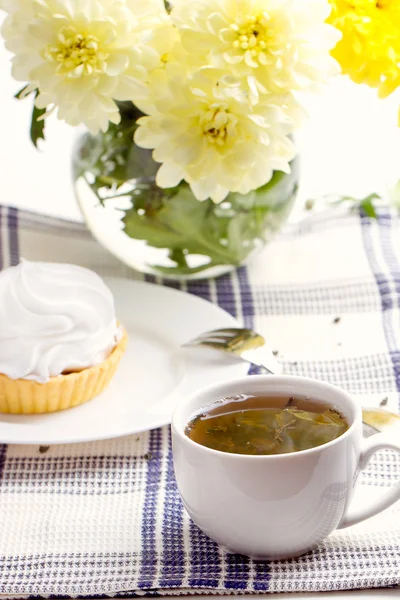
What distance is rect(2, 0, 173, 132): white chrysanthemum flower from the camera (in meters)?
1.24

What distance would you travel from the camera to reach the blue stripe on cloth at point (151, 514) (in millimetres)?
1004

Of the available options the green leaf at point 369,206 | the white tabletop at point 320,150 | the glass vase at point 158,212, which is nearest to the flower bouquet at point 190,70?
the glass vase at point 158,212

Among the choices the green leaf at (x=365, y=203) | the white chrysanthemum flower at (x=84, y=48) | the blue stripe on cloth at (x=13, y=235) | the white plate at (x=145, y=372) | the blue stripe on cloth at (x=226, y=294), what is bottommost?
the blue stripe on cloth at (x=13, y=235)

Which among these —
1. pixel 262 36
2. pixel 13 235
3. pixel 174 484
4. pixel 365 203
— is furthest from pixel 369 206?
pixel 174 484

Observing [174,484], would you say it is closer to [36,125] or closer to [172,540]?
[172,540]

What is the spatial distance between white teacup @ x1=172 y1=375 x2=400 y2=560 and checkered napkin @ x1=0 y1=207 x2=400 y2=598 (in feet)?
0.14

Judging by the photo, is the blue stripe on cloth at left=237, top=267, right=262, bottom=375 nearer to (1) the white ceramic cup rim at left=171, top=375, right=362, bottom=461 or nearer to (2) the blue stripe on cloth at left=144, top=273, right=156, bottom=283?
(2) the blue stripe on cloth at left=144, top=273, right=156, bottom=283

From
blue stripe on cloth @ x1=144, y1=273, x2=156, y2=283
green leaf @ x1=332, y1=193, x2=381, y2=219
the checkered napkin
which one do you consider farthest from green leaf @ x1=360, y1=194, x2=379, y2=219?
blue stripe on cloth @ x1=144, y1=273, x2=156, y2=283

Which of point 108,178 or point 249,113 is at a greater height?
point 249,113

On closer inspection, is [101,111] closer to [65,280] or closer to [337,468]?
[65,280]

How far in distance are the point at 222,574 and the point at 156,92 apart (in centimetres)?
68

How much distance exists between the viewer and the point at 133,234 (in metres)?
1.58

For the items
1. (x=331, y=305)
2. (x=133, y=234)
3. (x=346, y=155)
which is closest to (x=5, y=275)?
(x=133, y=234)

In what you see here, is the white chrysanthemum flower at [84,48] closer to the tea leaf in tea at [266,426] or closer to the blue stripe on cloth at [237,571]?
the tea leaf in tea at [266,426]
